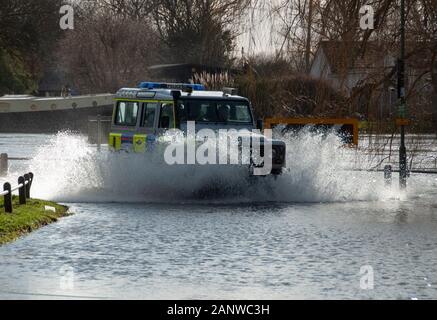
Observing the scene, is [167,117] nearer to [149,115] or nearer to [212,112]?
[149,115]

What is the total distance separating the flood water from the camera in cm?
1306

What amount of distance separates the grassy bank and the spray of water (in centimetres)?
314

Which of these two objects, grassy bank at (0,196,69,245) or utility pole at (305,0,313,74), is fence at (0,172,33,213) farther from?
utility pole at (305,0,313,74)

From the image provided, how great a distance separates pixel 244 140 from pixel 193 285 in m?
12.9

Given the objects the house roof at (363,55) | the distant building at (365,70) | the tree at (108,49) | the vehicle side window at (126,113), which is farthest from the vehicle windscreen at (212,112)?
the tree at (108,49)

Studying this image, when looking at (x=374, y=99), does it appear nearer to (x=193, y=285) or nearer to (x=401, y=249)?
(x=401, y=249)

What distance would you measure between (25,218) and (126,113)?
25.9 ft

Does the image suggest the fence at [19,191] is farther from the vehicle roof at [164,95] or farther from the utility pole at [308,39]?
the utility pole at [308,39]

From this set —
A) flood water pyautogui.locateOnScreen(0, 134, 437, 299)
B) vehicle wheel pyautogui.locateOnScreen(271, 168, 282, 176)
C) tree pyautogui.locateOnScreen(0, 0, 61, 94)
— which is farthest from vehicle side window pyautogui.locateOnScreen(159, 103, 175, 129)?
tree pyautogui.locateOnScreen(0, 0, 61, 94)

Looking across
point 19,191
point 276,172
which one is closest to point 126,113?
point 276,172

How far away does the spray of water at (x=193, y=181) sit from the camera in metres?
26.3

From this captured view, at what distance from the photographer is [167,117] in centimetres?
2694

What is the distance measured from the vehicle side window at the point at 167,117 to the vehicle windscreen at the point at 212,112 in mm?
181
